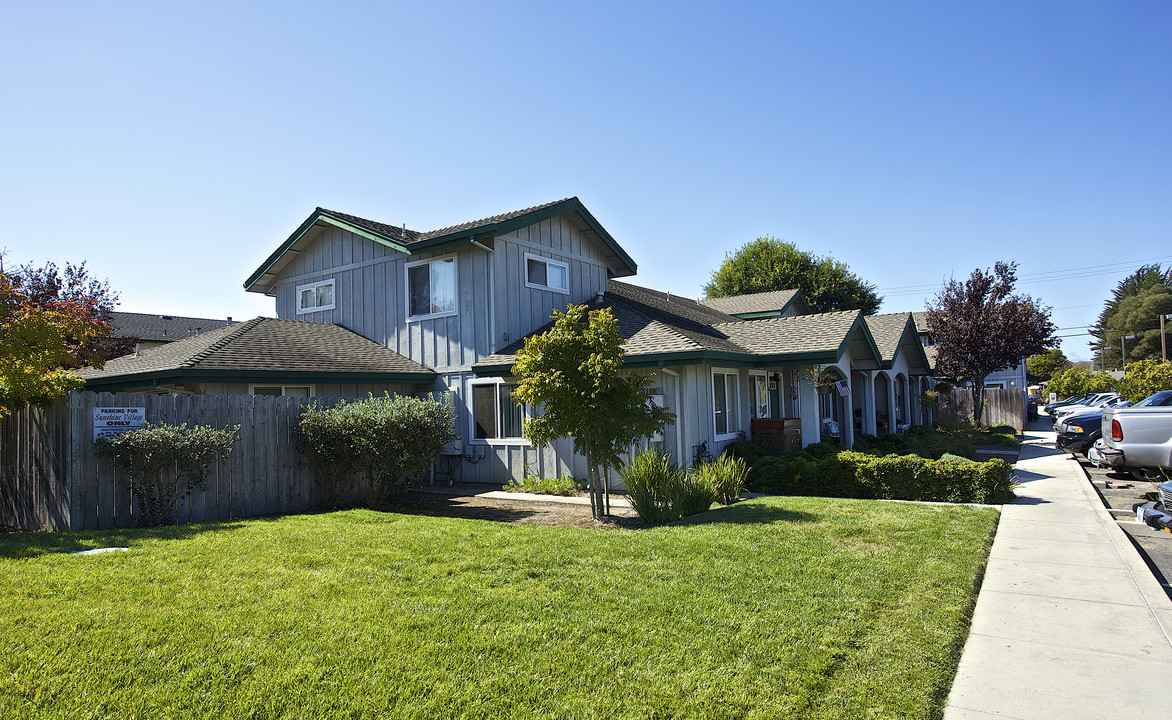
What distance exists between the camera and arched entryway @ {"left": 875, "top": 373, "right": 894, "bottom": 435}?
73.8 ft

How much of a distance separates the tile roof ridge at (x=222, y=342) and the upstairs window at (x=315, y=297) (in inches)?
94.5

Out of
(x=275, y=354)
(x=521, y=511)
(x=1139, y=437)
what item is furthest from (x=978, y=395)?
(x=275, y=354)

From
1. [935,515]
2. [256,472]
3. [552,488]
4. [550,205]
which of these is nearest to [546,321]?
[550,205]

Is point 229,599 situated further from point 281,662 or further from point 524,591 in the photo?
point 524,591

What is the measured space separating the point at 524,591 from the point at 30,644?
11.2 feet

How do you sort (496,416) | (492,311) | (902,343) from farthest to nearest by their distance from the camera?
(902,343)
(492,311)
(496,416)

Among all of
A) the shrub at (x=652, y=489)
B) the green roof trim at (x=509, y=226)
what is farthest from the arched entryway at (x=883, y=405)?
the shrub at (x=652, y=489)

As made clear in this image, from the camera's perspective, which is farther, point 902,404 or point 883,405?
point 902,404

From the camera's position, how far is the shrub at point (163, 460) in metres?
9.56

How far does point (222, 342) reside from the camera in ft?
47.8

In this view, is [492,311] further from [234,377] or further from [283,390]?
[234,377]

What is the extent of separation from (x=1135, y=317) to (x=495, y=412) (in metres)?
75.7

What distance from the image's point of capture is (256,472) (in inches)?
450

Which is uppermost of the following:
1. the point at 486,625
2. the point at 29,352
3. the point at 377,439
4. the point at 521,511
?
the point at 29,352
